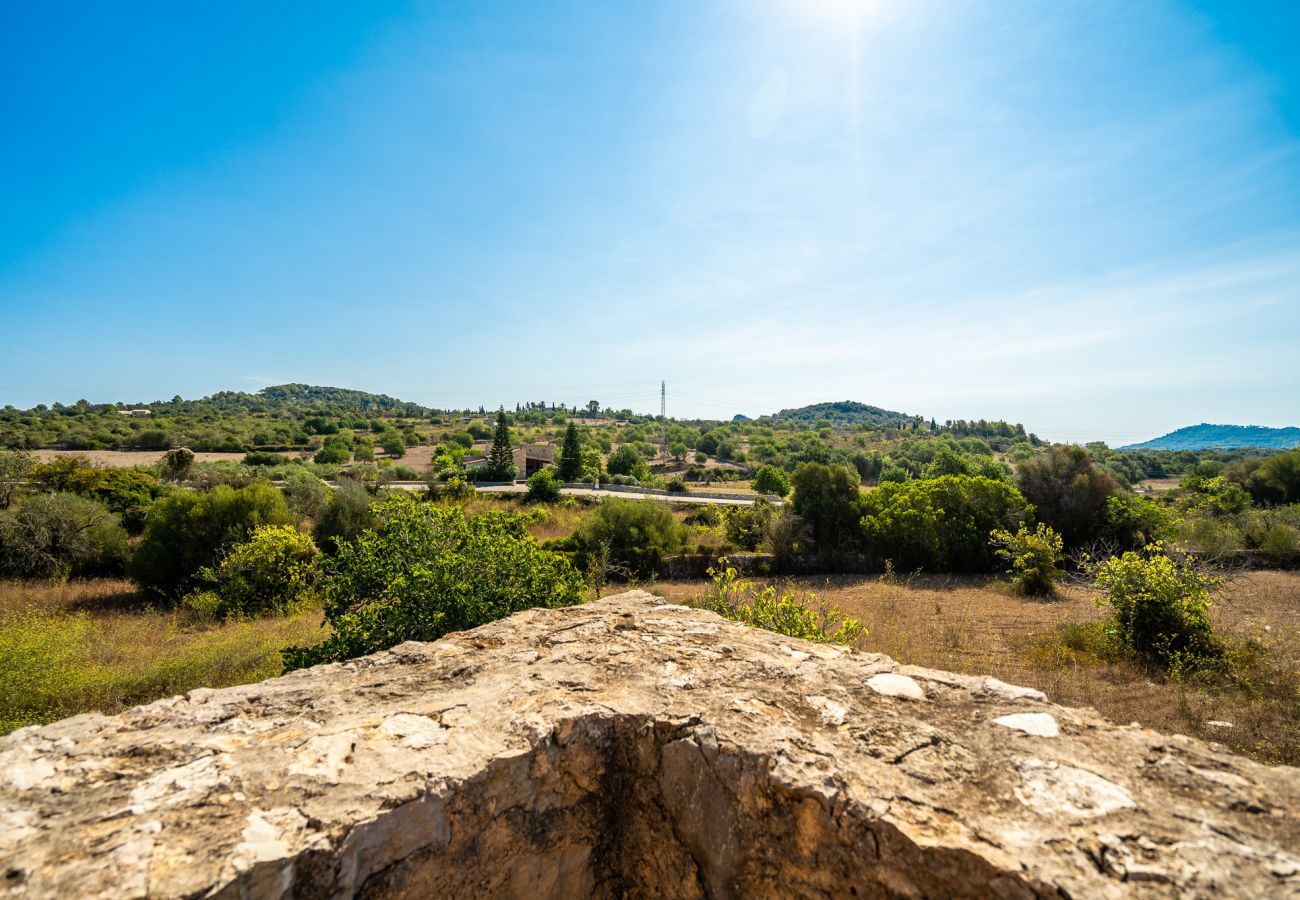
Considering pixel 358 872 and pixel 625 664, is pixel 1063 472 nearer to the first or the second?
pixel 625 664

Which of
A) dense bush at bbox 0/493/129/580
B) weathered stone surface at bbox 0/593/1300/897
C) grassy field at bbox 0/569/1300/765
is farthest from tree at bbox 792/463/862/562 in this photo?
dense bush at bbox 0/493/129/580

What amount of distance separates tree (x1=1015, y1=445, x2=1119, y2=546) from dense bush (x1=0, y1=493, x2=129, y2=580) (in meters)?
30.7

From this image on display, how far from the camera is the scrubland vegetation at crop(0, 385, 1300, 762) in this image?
6.39m

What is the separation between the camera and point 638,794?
98.0 inches

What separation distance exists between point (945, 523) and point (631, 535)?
10.2m

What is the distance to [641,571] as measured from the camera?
1811 cm

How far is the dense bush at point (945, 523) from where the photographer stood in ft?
57.0

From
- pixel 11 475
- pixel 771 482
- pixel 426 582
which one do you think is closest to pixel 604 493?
pixel 771 482

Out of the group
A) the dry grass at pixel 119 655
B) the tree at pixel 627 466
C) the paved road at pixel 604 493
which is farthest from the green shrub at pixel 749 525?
the tree at pixel 627 466

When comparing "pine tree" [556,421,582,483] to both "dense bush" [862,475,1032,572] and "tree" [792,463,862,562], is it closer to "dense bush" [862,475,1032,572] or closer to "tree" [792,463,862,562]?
"tree" [792,463,862,562]

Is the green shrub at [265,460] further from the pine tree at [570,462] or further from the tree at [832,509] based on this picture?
the tree at [832,509]

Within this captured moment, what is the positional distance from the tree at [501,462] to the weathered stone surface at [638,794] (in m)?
39.1

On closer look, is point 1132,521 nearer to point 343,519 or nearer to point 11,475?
point 343,519

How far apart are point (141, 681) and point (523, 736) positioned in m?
8.94
